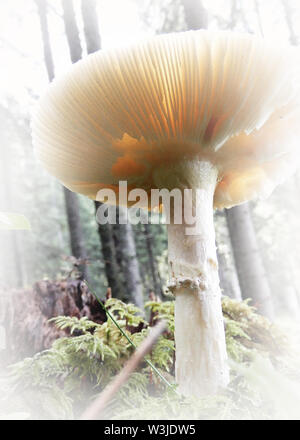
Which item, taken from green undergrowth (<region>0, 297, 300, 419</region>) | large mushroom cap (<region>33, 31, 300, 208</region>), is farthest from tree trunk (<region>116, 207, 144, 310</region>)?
large mushroom cap (<region>33, 31, 300, 208</region>)

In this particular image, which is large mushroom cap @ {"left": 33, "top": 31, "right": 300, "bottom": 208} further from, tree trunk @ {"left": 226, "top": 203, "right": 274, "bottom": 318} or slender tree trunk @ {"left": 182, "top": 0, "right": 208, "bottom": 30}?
slender tree trunk @ {"left": 182, "top": 0, "right": 208, "bottom": 30}

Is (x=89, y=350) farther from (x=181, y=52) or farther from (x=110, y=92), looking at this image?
(x=181, y=52)

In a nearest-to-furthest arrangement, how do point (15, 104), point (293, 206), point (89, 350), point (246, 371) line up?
point (246, 371) → point (89, 350) → point (15, 104) → point (293, 206)

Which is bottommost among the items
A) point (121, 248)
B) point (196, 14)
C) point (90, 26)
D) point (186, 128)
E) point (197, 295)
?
point (197, 295)

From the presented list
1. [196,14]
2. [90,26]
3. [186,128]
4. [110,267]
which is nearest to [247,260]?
[110,267]

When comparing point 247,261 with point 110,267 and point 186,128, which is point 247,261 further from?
point 186,128
